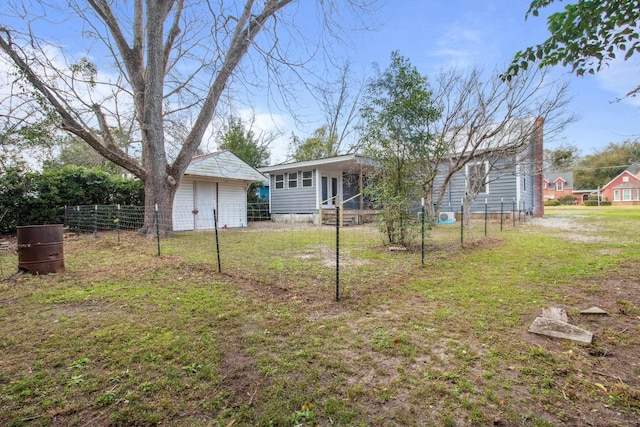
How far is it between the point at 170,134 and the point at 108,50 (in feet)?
10.1

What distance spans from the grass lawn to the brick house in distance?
54.9 m

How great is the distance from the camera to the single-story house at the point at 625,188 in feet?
128

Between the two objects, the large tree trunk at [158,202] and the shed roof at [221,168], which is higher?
the shed roof at [221,168]

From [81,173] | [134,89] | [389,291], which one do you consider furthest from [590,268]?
[81,173]

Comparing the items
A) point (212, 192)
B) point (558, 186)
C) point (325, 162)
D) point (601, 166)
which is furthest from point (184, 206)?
point (558, 186)

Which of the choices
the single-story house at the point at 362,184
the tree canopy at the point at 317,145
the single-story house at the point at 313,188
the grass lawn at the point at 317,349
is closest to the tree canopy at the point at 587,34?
the grass lawn at the point at 317,349

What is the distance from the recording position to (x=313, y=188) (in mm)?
15398

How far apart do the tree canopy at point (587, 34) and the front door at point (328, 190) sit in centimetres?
1229

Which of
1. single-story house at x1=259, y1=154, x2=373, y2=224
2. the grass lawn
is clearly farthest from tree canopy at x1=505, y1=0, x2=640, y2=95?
single-story house at x1=259, y1=154, x2=373, y2=224

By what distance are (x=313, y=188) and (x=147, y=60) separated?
8.64m

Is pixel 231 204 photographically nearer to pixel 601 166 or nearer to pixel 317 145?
pixel 317 145

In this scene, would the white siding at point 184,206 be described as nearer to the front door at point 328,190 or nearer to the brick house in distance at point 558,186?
the front door at point 328,190

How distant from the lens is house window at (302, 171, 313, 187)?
15.6 m

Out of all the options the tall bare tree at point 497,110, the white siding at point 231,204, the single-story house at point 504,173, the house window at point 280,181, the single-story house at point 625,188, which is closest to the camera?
the tall bare tree at point 497,110
